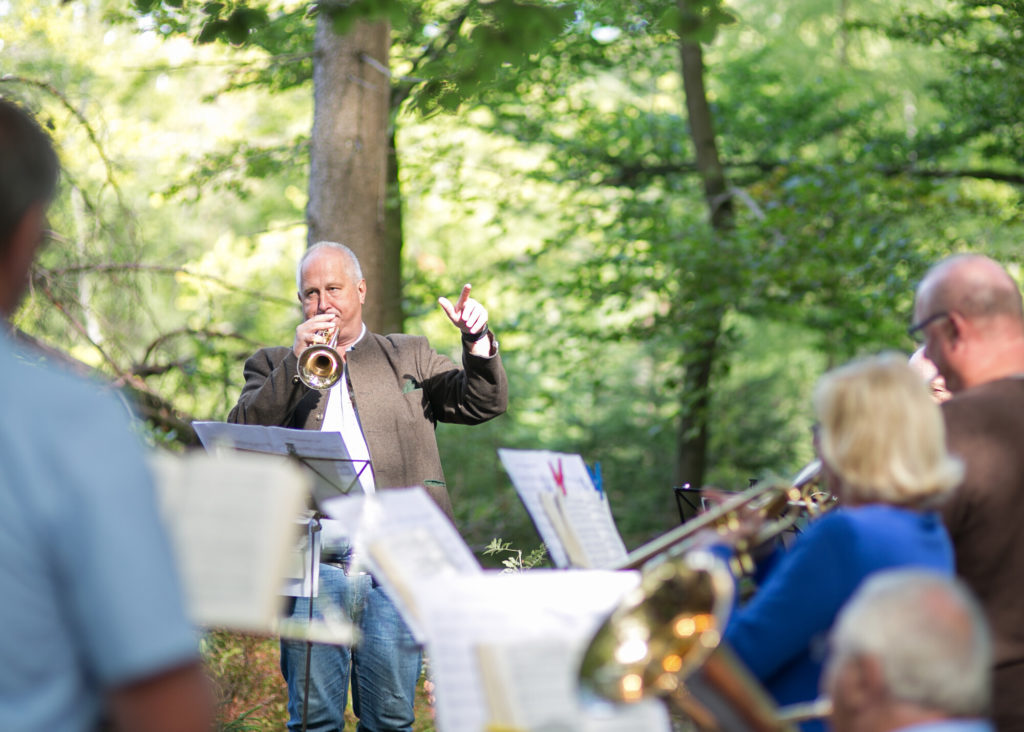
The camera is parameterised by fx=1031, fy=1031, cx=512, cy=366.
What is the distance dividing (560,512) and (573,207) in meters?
7.77

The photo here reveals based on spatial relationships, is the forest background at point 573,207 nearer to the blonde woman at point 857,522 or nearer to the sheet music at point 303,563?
the sheet music at point 303,563

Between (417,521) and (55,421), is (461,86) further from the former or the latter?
(55,421)

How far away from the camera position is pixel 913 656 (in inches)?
77.6

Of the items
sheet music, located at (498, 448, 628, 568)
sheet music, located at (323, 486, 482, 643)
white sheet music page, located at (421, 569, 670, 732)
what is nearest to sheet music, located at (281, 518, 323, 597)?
sheet music, located at (498, 448, 628, 568)

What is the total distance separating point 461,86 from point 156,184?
15984 mm

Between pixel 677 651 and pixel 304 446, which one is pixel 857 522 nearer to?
pixel 677 651

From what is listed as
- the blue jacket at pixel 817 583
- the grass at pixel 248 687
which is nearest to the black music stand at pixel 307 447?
the blue jacket at pixel 817 583

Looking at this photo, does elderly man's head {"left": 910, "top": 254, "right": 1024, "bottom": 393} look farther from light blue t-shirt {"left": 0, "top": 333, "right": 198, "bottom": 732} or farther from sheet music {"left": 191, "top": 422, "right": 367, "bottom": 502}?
light blue t-shirt {"left": 0, "top": 333, "right": 198, "bottom": 732}

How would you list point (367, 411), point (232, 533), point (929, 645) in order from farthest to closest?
point (367, 411) < point (929, 645) < point (232, 533)

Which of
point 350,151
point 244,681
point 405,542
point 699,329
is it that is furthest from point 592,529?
point 699,329

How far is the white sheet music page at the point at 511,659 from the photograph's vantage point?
6.87ft

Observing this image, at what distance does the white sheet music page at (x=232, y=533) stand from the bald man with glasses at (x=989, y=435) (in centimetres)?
197

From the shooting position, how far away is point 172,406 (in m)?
6.61

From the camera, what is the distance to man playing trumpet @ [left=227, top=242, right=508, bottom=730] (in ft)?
13.8
